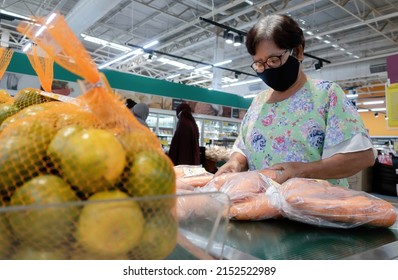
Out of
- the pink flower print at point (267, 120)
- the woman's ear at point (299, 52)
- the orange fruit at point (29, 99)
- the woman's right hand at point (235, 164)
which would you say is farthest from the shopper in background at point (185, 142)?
the orange fruit at point (29, 99)

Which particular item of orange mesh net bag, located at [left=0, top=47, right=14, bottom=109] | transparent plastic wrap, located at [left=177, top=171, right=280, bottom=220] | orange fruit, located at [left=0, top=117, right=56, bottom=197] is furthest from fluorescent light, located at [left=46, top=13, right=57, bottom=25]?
transparent plastic wrap, located at [left=177, top=171, right=280, bottom=220]

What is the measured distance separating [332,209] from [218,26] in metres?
8.01

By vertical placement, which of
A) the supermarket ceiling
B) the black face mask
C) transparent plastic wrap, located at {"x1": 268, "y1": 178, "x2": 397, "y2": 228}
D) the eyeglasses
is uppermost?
the supermarket ceiling

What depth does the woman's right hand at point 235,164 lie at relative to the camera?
1.51 metres

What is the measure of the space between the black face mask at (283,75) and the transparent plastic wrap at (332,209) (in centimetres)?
72

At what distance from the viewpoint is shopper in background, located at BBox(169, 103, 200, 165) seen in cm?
495

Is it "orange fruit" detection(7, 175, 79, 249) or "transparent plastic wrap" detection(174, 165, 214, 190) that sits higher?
"orange fruit" detection(7, 175, 79, 249)

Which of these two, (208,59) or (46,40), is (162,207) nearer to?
(46,40)

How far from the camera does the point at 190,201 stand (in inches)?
20.9

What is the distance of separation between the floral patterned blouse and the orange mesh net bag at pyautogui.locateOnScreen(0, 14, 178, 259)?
107 cm

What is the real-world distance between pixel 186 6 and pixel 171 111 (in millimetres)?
4097

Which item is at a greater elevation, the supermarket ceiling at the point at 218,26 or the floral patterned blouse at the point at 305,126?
the supermarket ceiling at the point at 218,26

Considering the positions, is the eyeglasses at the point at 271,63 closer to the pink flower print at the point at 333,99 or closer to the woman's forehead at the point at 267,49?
the woman's forehead at the point at 267,49

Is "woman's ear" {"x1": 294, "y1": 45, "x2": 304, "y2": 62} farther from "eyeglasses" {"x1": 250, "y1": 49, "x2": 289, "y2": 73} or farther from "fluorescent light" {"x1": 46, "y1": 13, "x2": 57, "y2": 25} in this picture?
"fluorescent light" {"x1": 46, "y1": 13, "x2": 57, "y2": 25}
